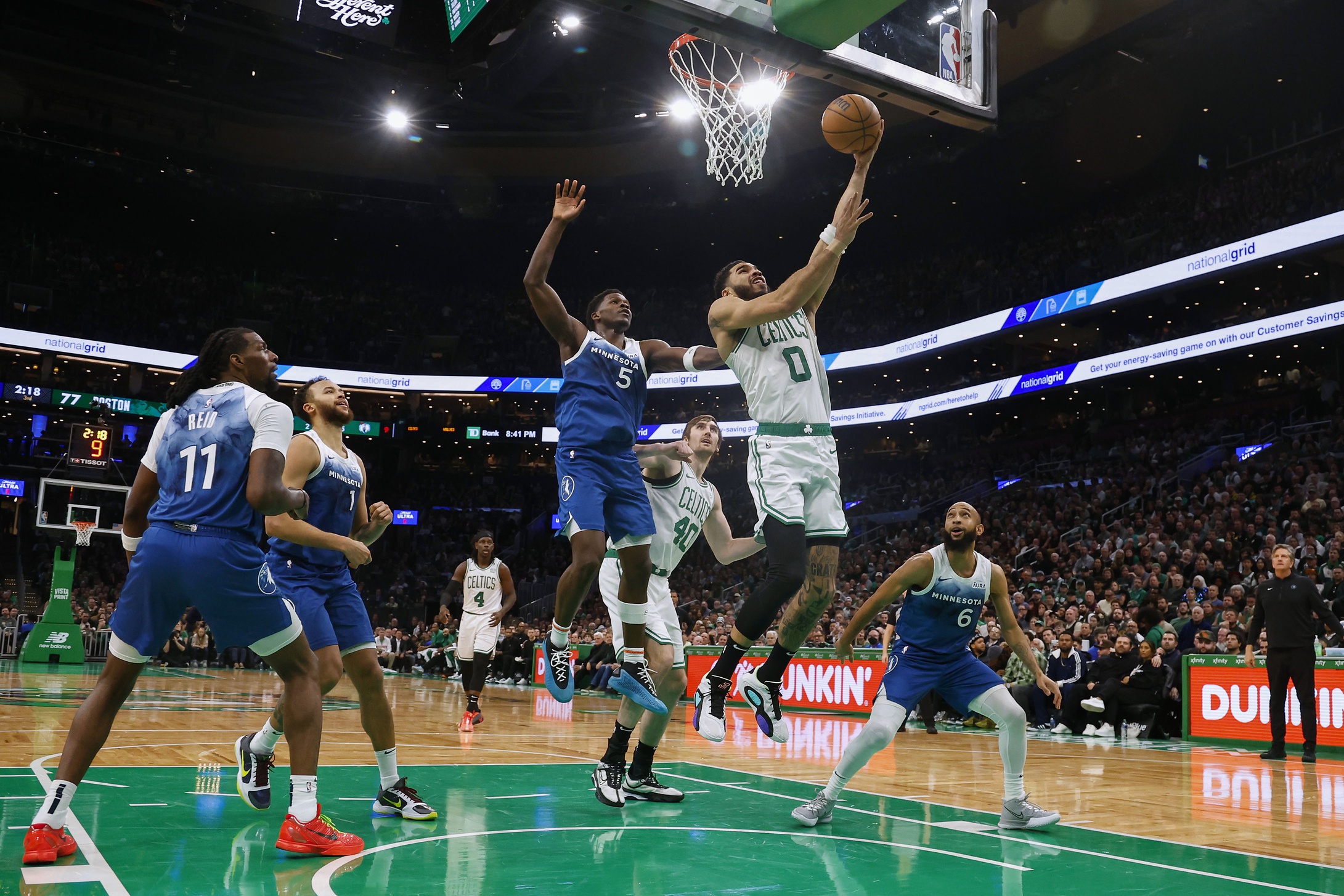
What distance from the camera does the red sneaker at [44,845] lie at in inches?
159

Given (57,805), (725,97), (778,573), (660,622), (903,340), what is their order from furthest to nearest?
1. (903,340)
2. (725,97)
3. (660,622)
4. (778,573)
5. (57,805)

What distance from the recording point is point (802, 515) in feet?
17.5

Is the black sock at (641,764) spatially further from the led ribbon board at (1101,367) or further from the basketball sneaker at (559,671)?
the led ribbon board at (1101,367)

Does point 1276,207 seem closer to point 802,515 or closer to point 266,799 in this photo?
point 802,515

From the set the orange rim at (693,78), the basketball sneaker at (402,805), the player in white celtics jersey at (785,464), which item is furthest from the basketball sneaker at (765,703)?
the orange rim at (693,78)

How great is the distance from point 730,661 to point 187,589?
8.84 ft

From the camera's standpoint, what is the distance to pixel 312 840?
4445 millimetres

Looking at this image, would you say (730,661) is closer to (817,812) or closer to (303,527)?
(817,812)

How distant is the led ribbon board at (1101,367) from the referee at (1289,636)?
8.22 meters

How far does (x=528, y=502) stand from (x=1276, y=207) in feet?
92.1

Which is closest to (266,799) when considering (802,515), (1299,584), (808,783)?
(802,515)

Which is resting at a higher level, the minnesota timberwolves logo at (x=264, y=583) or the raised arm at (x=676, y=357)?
the raised arm at (x=676, y=357)

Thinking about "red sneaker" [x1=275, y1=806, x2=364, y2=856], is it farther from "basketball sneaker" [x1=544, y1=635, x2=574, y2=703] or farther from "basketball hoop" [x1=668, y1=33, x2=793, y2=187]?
"basketball hoop" [x1=668, y1=33, x2=793, y2=187]

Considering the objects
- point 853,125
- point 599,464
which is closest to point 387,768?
point 599,464
